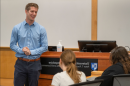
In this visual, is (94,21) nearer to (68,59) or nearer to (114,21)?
(114,21)

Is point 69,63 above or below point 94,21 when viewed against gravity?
below

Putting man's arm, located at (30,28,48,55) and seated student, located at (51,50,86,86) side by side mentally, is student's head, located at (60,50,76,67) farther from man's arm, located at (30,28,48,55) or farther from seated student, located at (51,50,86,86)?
man's arm, located at (30,28,48,55)

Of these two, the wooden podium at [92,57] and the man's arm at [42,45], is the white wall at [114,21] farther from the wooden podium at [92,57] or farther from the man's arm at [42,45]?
the man's arm at [42,45]

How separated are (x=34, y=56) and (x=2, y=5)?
10.1 feet

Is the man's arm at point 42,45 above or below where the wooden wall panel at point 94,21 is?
below

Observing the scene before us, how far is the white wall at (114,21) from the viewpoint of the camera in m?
4.12

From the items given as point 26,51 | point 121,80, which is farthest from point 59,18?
point 121,80

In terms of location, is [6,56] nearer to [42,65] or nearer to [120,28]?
[42,65]

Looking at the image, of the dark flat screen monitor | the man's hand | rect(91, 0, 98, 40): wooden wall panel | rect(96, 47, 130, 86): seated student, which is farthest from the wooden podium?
rect(91, 0, 98, 40): wooden wall panel

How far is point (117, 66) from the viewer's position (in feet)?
5.67

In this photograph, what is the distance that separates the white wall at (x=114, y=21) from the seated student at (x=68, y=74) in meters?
2.85

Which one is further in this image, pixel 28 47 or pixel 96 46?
pixel 96 46

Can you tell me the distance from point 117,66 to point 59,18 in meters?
2.96

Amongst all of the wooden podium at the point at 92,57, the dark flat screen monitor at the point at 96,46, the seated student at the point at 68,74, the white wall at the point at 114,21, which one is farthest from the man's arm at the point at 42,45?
the white wall at the point at 114,21
